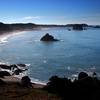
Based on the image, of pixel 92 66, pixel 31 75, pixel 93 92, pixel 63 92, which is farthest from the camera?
pixel 92 66

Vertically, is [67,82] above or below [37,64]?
above

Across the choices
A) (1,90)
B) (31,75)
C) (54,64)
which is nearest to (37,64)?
(54,64)

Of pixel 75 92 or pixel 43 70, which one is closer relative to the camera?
pixel 75 92

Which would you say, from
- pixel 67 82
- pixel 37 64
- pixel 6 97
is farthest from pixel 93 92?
pixel 37 64

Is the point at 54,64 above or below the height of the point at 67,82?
below

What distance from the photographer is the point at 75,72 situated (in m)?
45.3

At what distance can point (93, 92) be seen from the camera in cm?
2006

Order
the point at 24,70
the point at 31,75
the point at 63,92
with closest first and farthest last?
the point at 63,92 < the point at 31,75 < the point at 24,70

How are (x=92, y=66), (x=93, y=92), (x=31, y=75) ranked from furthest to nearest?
(x=92, y=66), (x=31, y=75), (x=93, y=92)

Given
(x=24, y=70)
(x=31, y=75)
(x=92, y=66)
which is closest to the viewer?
(x=31, y=75)

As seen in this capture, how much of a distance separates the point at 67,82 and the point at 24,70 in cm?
2500

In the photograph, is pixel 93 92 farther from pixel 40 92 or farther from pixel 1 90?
pixel 1 90

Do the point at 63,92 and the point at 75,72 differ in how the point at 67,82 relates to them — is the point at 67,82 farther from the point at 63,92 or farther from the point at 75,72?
the point at 75,72

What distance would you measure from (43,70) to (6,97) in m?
27.4
